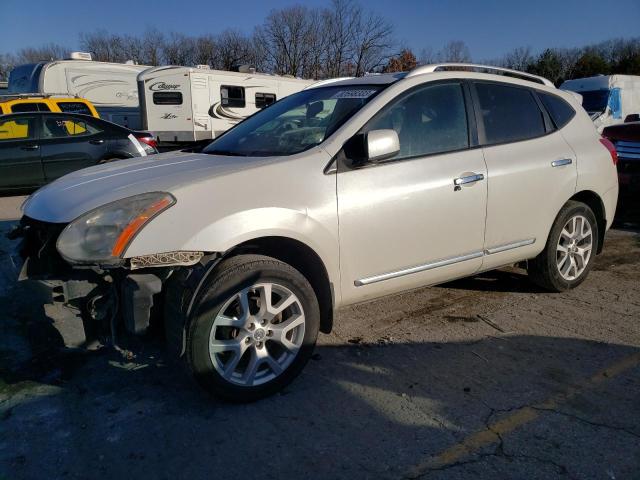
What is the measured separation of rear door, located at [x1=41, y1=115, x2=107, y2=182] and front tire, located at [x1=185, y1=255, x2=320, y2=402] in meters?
8.06

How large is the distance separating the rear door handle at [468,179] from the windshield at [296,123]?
2.70ft

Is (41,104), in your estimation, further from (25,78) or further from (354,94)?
(354,94)

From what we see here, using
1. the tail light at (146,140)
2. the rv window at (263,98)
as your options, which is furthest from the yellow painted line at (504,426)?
the rv window at (263,98)

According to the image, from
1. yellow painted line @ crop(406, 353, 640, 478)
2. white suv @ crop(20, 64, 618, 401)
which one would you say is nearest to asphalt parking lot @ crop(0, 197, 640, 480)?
yellow painted line @ crop(406, 353, 640, 478)

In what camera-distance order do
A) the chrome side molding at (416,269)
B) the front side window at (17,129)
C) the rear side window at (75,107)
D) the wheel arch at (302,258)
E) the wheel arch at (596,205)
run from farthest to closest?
the rear side window at (75,107), the front side window at (17,129), the wheel arch at (596,205), the chrome side molding at (416,269), the wheel arch at (302,258)

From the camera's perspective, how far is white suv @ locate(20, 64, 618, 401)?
268 cm

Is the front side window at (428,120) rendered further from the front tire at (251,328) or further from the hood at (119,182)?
the front tire at (251,328)

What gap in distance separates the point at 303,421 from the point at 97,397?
1.22 meters

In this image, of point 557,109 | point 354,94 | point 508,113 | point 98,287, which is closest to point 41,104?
point 354,94

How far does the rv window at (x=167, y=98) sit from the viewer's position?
16.0m

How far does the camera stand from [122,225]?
2633 mm

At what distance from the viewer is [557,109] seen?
14.6 feet

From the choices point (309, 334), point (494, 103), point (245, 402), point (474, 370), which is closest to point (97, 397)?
point (245, 402)

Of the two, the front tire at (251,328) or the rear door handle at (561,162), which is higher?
the rear door handle at (561,162)
